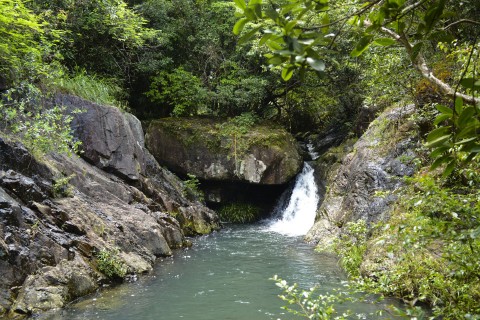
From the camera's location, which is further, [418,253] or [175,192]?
[175,192]

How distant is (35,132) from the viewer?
7949 mm

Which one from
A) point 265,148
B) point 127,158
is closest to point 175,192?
point 127,158

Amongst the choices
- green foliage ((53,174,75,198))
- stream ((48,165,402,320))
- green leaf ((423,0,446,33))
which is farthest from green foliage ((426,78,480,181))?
green foliage ((53,174,75,198))

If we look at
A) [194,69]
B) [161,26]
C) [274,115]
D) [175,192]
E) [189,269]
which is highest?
[161,26]

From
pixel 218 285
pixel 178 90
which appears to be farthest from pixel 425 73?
pixel 178 90

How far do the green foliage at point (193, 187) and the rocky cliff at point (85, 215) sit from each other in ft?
3.70

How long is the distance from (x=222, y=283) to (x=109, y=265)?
6.97 feet

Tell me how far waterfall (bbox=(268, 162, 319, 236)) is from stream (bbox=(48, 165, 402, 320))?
70.5 inches

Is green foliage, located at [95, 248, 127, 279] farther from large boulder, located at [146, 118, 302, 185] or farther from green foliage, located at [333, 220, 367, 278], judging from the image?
large boulder, located at [146, 118, 302, 185]

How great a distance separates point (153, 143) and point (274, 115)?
242 inches

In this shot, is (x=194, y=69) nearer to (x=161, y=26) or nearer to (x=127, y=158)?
(x=161, y=26)

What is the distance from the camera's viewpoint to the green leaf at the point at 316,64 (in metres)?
1.35


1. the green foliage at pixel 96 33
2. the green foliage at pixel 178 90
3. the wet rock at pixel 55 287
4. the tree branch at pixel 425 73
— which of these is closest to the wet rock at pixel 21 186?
the wet rock at pixel 55 287

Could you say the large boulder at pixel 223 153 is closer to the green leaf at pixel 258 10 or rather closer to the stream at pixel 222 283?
the stream at pixel 222 283
